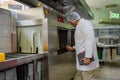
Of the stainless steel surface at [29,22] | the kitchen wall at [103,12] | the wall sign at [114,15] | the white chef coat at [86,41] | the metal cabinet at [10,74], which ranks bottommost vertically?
the metal cabinet at [10,74]

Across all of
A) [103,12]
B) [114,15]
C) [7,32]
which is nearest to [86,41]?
[7,32]

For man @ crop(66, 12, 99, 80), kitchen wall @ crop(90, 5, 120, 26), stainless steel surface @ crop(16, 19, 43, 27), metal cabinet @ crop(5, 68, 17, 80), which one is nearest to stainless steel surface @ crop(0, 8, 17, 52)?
stainless steel surface @ crop(16, 19, 43, 27)

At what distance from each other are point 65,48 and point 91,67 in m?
0.97

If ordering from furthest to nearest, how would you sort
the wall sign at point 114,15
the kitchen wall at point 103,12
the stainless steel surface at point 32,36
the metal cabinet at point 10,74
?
the kitchen wall at point 103,12
the wall sign at point 114,15
the stainless steel surface at point 32,36
the metal cabinet at point 10,74

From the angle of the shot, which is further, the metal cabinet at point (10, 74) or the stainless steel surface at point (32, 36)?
the stainless steel surface at point (32, 36)

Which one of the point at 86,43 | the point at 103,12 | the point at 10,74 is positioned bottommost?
the point at 10,74

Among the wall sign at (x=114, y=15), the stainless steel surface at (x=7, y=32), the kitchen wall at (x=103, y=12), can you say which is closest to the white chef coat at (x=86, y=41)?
the stainless steel surface at (x=7, y=32)

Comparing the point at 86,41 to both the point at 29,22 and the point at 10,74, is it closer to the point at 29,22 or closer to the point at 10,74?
the point at 29,22

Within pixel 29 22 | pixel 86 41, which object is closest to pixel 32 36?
pixel 29 22

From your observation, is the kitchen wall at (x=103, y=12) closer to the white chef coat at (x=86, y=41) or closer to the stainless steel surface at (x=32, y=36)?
the white chef coat at (x=86, y=41)

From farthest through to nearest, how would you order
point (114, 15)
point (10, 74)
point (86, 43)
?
point (114, 15), point (86, 43), point (10, 74)

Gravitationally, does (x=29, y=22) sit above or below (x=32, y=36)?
above

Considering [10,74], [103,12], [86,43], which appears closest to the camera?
[10,74]

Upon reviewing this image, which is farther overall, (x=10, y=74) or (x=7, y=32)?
(x=7, y=32)
